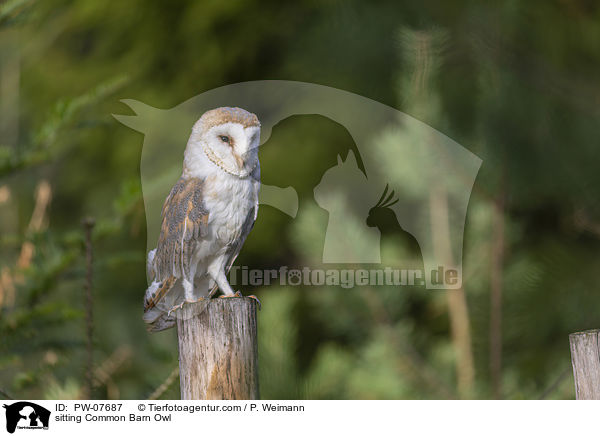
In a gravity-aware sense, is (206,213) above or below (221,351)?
above

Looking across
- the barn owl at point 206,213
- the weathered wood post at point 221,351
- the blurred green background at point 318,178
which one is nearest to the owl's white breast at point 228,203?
the barn owl at point 206,213

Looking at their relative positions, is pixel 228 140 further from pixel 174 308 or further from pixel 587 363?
pixel 587 363

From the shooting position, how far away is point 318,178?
1.74 meters

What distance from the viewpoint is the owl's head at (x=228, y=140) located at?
2.92 ft

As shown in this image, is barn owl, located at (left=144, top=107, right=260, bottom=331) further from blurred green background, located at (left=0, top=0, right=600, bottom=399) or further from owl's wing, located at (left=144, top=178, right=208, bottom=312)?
blurred green background, located at (left=0, top=0, right=600, bottom=399)

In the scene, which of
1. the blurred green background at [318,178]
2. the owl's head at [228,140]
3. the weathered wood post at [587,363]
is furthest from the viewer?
the blurred green background at [318,178]

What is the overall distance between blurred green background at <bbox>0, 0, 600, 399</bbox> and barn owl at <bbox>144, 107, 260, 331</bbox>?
23 cm

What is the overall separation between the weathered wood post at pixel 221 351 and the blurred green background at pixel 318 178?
21 cm

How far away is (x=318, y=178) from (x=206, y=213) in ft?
2.57

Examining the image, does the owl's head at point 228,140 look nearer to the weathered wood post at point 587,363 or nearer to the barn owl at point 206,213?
the barn owl at point 206,213

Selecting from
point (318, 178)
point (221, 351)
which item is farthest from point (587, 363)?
point (318, 178)
